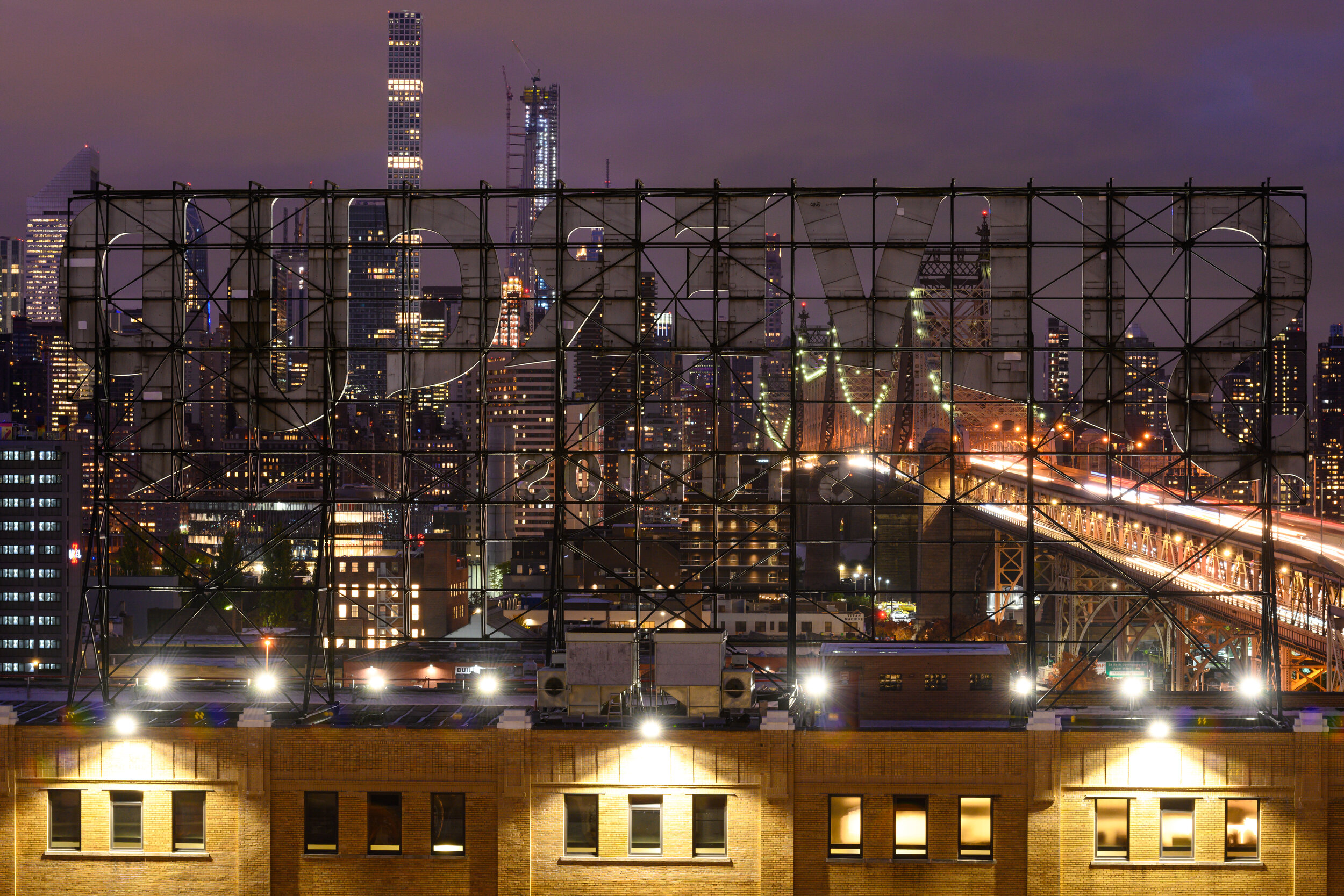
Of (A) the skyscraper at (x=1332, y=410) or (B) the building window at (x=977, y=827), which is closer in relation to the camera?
(B) the building window at (x=977, y=827)

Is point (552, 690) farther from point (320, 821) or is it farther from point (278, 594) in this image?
point (278, 594)

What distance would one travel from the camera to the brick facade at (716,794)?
77.6 feet

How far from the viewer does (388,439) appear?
153 m

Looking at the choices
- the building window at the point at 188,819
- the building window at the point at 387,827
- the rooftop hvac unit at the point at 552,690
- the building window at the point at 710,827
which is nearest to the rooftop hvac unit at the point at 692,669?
the building window at the point at 710,827

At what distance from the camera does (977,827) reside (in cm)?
2386

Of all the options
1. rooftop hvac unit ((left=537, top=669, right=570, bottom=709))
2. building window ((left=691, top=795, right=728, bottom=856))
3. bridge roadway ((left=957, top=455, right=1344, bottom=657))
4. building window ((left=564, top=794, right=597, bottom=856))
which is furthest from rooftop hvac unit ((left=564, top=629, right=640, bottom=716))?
bridge roadway ((left=957, top=455, right=1344, bottom=657))

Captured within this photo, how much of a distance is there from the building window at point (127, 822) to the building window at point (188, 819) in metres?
0.74

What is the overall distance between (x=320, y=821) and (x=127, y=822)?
411 centimetres

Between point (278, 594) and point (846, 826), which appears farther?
point (278, 594)

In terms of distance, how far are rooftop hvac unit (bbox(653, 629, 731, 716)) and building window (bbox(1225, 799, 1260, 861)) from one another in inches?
393

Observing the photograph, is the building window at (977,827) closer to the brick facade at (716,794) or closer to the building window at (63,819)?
the brick facade at (716,794)

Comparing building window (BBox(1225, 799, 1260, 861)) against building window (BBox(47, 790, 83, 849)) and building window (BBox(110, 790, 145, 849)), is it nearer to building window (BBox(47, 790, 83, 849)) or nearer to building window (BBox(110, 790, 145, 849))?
building window (BBox(110, 790, 145, 849))

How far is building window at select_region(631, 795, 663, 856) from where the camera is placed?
24.0 meters

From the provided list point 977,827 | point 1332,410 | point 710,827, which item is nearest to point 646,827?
point 710,827
